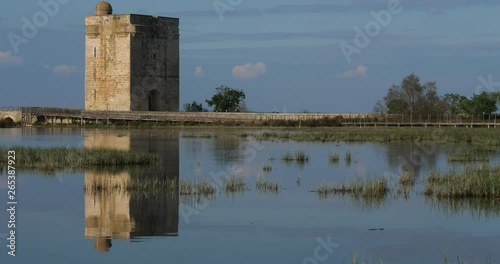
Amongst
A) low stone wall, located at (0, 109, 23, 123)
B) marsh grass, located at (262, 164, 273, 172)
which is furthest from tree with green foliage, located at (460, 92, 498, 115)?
marsh grass, located at (262, 164, 273, 172)

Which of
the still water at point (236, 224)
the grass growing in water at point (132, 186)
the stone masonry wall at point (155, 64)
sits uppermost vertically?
the stone masonry wall at point (155, 64)

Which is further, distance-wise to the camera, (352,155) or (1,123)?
(1,123)

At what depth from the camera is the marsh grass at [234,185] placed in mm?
17661

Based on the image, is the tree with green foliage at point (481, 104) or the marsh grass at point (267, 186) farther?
the tree with green foliage at point (481, 104)

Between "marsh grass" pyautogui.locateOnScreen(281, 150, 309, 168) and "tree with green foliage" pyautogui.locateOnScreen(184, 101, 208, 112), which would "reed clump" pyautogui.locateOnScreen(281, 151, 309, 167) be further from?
"tree with green foliage" pyautogui.locateOnScreen(184, 101, 208, 112)

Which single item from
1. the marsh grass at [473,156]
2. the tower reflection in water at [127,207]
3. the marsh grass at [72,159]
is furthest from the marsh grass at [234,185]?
the marsh grass at [473,156]

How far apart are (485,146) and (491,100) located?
105ft

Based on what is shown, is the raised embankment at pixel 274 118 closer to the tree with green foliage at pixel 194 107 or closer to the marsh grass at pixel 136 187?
the tree with green foliage at pixel 194 107

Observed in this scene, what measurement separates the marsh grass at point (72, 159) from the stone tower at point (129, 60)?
30.2 m

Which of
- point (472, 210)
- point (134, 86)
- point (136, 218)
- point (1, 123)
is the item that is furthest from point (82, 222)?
point (1, 123)

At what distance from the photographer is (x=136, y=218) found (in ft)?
46.4

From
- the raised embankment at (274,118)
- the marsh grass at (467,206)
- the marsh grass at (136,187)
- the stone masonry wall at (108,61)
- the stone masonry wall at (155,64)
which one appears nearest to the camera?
the marsh grass at (467,206)

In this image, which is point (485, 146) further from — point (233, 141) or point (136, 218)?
point (136, 218)

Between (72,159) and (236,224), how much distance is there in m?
9.46
